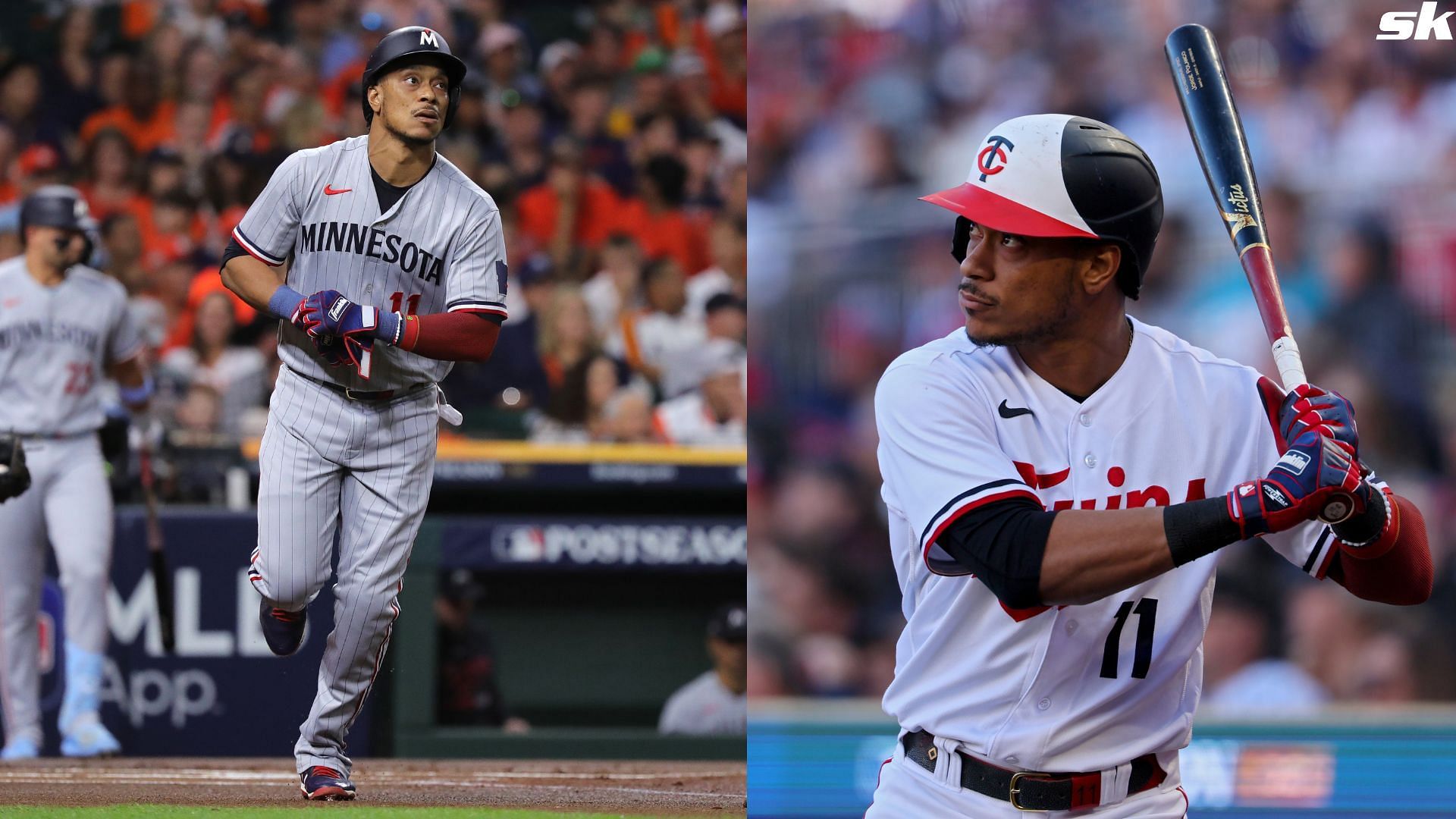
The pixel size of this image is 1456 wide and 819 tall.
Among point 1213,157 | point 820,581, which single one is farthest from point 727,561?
point 1213,157

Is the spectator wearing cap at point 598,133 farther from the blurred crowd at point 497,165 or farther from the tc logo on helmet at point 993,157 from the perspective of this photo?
the tc logo on helmet at point 993,157

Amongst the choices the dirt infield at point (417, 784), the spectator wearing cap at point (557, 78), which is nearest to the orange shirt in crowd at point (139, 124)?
the spectator wearing cap at point (557, 78)

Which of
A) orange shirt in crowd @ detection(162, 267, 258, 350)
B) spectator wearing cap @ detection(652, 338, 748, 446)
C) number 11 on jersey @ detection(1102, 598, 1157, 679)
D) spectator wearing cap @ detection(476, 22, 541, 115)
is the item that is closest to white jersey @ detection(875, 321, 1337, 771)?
number 11 on jersey @ detection(1102, 598, 1157, 679)

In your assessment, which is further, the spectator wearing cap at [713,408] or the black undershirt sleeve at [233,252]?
the spectator wearing cap at [713,408]

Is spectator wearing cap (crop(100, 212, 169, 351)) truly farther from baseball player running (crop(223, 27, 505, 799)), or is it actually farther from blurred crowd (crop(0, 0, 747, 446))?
baseball player running (crop(223, 27, 505, 799))

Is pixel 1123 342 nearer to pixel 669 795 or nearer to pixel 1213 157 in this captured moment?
pixel 1213 157

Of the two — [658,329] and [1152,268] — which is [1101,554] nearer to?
[1152,268]
